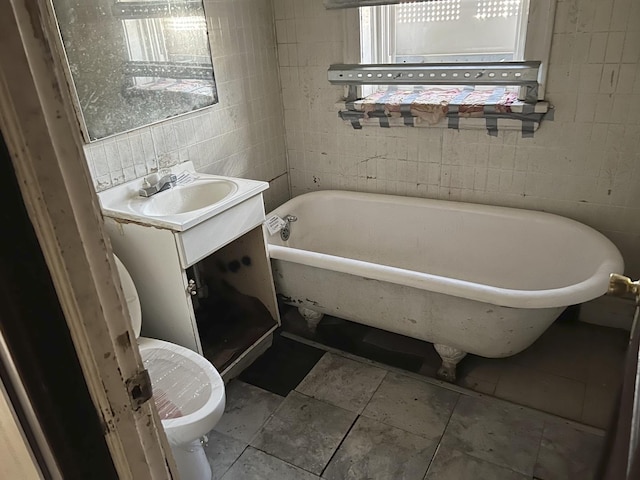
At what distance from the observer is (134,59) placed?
1.97 metres

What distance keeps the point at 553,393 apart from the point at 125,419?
74.8 inches

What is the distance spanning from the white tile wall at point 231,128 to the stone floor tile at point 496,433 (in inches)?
61.8

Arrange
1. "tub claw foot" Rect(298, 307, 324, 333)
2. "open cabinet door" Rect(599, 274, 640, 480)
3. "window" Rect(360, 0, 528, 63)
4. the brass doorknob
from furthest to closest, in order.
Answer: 1. "tub claw foot" Rect(298, 307, 324, 333)
2. "window" Rect(360, 0, 528, 63)
3. the brass doorknob
4. "open cabinet door" Rect(599, 274, 640, 480)

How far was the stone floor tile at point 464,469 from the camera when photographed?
1701mm

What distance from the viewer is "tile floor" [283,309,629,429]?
2002mm

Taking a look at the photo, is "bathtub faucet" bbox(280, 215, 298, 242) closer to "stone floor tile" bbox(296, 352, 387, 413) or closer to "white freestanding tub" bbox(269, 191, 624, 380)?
"white freestanding tub" bbox(269, 191, 624, 380)

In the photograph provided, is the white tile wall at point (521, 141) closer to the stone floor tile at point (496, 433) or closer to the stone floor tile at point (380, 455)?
the stone floor tile at point (496, 433)

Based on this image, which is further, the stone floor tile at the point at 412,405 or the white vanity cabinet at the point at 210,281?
the stone floor tile at the point at 412,405

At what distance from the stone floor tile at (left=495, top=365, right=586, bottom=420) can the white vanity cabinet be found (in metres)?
1.05

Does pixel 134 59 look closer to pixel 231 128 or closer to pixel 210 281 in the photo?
pixel 231 128

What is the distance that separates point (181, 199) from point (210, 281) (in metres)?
0.53

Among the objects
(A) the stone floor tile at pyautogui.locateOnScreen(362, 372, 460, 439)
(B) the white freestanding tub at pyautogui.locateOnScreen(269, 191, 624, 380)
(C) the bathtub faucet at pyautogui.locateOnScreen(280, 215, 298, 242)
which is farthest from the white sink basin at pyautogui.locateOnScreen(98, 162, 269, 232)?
(A) the stone floor tile at pyautogui.locateOnScreen(362, 372, 460, 439)

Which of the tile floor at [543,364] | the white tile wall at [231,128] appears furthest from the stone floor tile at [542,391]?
the white tile wall at [231,128]

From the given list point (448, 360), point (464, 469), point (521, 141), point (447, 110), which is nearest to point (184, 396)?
point (464, 469)
